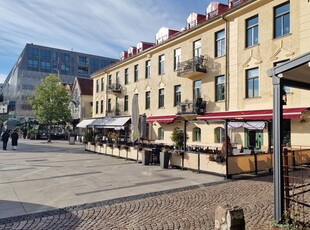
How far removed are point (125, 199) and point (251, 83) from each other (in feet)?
42.6

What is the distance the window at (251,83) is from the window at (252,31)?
178 centimetres

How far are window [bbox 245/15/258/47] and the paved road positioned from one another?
10.2m

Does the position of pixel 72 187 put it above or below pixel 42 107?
below

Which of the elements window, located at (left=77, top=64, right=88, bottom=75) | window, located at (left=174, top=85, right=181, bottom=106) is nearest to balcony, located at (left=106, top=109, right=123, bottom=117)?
window, located at (left=174, top=85, right=181, bottom=106)

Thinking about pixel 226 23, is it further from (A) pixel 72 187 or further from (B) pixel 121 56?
(B) pixel 121 56

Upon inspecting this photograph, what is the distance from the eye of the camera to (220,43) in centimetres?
2041

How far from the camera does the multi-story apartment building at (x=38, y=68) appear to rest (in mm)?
85000

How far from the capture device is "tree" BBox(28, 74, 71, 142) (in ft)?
127

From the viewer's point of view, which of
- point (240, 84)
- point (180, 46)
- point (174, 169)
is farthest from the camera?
point (180, 46)

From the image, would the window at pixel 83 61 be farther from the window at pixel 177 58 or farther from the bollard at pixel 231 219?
the bollard at pixel 231 219

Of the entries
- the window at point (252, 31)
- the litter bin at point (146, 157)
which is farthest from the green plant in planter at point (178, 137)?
the window at point (252, 31)

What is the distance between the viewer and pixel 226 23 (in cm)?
1970

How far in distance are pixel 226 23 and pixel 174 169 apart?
38.2 ft

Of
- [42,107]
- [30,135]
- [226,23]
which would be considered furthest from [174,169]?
[30,135]
